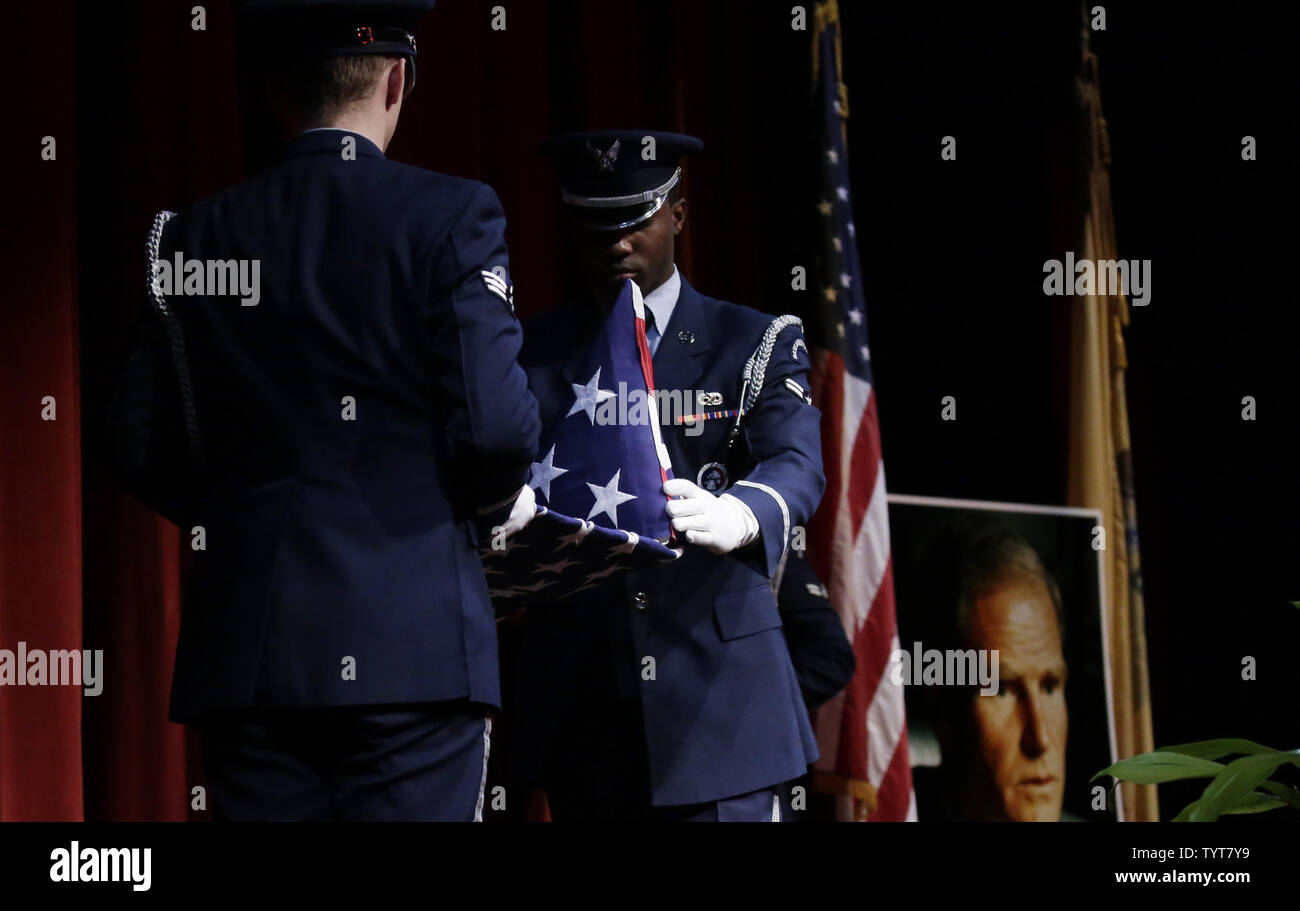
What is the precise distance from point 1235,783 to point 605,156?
4.06 feet

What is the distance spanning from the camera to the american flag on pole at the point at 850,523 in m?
3.47

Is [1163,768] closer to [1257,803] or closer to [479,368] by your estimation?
[1257,803]

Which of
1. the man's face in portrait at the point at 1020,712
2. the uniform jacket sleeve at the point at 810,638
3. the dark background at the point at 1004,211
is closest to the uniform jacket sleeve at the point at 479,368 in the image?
the uniform jacket sleeve at the point at 810,638

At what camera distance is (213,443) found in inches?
64.7

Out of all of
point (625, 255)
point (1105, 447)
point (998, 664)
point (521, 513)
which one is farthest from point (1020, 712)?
point (521, 513)

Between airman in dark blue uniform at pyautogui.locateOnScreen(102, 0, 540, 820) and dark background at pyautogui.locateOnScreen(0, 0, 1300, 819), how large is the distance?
1546 mm

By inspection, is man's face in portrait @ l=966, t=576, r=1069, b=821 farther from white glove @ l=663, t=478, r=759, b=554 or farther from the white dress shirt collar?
white glove @ l=663, t=478, r=759, b=554

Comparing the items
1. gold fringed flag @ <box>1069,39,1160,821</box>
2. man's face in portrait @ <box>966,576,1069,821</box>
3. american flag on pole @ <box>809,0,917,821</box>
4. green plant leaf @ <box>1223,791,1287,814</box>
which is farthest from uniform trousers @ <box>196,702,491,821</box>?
gold fringed flag @ <box>1069,39,1160,821</box>

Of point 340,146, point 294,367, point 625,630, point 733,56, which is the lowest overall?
point 625,630

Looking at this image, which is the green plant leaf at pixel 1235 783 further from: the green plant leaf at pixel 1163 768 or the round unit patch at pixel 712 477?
the round unit patch at pixel 712 477

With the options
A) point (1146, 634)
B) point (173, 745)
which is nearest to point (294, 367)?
point (173, 745)

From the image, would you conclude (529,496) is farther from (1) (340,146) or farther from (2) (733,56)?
(2) (733,56)

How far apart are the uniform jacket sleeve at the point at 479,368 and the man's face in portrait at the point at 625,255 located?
600 mm

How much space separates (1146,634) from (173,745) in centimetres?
291
